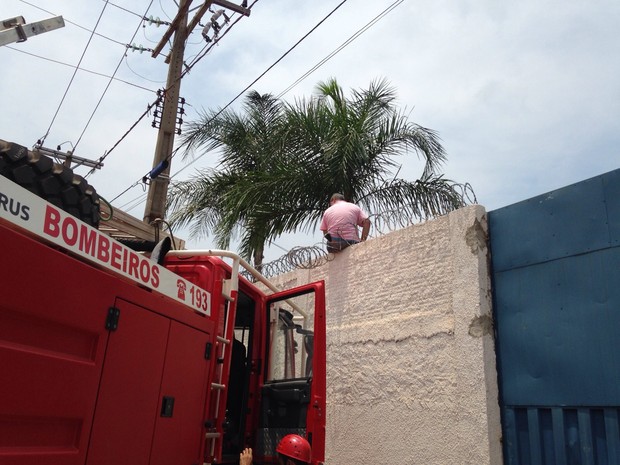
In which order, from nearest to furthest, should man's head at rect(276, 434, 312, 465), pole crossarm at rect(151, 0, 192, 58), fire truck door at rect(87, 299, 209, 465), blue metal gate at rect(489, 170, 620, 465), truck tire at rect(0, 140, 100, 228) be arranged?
fire truck door at rect(87, 299, 209, 465) → truck tire at rect(0, 140, 100, 228) → man's head at rect(276, 434, 312, 465) → blue metal gate at rect(489, 170, 620, 465) → pole crossarm at rect(151, 0, 192, 58)

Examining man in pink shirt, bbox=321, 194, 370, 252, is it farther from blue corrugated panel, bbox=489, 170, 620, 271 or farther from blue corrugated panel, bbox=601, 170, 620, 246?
blue corrugated panel, bbox=601, 170, 620, 246

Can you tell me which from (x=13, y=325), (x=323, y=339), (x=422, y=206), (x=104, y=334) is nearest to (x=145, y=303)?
(x=104, y=334)

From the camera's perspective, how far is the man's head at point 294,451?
438 cm

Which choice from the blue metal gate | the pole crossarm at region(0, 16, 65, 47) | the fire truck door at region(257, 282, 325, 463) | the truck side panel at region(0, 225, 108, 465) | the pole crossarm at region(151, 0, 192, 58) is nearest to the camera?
the truck side panel at region(0, 225, 108, 465)

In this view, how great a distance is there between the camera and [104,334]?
3.21 m

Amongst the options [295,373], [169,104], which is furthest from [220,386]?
[169,104]

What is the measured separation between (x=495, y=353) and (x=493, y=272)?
84 cm

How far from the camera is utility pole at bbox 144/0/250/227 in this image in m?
11.4

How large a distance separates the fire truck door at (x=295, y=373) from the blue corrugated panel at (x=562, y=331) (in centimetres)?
207

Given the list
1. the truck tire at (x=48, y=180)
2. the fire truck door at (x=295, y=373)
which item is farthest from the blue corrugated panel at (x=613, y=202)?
the truck tire at (x=48, y=180)

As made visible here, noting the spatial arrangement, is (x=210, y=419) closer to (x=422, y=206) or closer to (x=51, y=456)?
(x=51, y=456)

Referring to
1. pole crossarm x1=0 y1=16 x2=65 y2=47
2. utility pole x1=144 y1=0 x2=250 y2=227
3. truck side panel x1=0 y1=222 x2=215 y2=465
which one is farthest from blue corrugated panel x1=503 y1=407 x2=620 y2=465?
utility pole x1=144 y1=0 x2=250 y2=227

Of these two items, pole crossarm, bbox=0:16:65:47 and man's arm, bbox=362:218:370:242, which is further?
man's arm, bbox=362:218:370:242

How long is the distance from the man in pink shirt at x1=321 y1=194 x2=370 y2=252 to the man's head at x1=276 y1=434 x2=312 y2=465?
4273 mm
